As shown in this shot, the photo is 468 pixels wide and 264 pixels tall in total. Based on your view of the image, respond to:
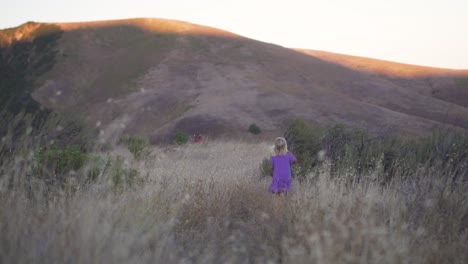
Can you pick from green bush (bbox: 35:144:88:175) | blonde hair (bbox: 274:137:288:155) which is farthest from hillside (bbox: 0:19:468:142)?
green bush (bbox: 35:144:88:175)

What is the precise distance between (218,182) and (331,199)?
221 cm

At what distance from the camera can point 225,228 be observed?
204 inches

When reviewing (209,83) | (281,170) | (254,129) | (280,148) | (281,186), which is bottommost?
(254,129)

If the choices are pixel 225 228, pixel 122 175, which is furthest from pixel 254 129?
pixel 225 228

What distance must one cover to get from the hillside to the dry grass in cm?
2821

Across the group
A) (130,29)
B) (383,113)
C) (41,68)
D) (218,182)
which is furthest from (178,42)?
(218,182)

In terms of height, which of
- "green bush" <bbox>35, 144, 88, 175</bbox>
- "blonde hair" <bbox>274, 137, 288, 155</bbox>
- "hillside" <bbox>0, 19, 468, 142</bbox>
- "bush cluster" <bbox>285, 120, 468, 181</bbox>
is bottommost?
"hillside" <bbox>0, 19, 468, 142</bbox>

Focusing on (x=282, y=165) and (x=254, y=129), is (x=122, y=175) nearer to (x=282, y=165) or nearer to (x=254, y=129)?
(x=282, y=165)

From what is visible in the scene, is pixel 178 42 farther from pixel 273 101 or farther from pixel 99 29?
pixel 273 101

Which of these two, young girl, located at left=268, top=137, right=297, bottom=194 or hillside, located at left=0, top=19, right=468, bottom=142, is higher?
young girl, located at left=268, top=137, right=297, bottom=194

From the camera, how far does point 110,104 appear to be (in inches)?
1822

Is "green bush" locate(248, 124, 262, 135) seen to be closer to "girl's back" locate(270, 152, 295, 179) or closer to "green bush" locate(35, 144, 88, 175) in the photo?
"girl's back" locate(270, 152, 295, 179)

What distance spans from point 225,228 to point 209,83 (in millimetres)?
44602

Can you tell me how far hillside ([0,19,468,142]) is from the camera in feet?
129
